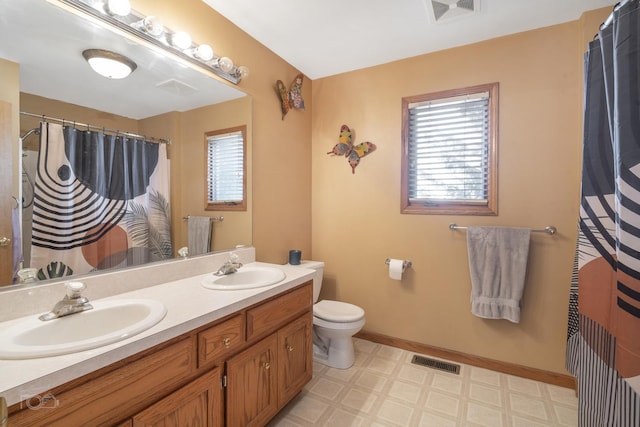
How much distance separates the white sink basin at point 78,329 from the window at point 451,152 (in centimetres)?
194

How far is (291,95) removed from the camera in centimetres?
240

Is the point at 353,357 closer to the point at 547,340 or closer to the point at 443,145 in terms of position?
the point at 547,340

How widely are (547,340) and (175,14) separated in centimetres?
311

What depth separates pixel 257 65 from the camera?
2.10 meters

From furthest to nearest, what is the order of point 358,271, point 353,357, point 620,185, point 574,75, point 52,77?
1. point 358,271
2. point 353,357
3. point 574,75
4. point 52,77
5. point 620,185

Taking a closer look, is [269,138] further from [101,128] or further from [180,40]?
[101,128]

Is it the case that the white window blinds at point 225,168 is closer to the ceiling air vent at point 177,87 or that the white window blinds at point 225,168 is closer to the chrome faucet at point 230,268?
the ceiling air vent at point 177,87

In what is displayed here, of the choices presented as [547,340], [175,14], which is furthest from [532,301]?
[175,14]

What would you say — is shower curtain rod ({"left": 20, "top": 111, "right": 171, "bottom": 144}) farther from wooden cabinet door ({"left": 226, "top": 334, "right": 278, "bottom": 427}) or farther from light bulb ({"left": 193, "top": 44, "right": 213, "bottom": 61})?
wooden cabinet door ({"left": 226, "top": 334, "right": 278, "bottom": 427})

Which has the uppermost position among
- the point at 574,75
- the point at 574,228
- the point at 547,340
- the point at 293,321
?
the point at 574,75

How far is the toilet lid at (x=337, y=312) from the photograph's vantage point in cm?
206

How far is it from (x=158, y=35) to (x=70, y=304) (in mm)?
1297

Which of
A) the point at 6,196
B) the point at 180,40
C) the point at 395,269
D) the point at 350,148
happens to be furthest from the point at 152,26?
the point at 395,269

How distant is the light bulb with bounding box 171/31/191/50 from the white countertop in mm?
1275
